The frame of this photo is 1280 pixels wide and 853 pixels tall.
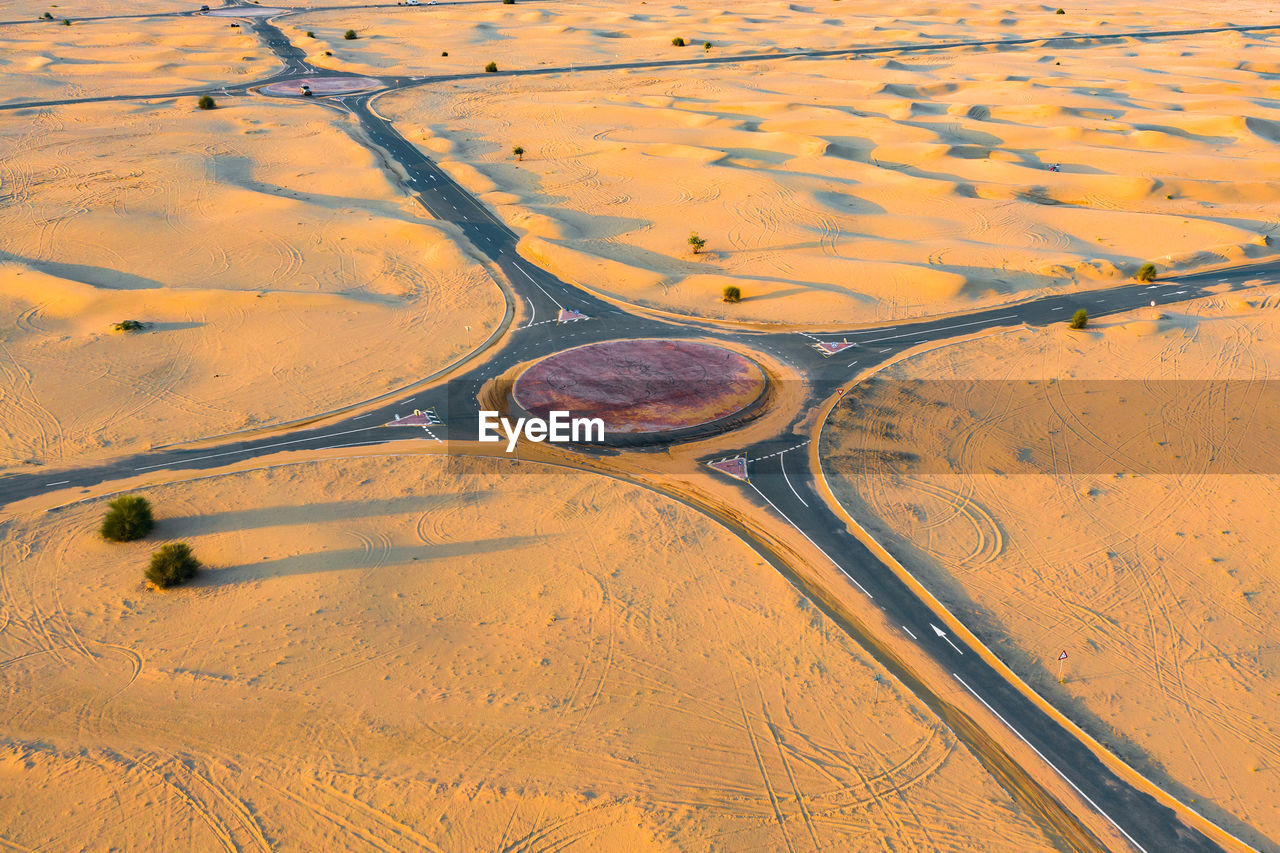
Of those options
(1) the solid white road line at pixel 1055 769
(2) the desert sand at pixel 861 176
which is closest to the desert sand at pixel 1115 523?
(1) the solid white road line at pixel 1055 769

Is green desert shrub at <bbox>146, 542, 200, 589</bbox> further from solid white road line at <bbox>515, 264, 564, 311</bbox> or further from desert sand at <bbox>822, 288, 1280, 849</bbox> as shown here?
solid white road line at <bbox>515, 264, 564, 311</bbox>

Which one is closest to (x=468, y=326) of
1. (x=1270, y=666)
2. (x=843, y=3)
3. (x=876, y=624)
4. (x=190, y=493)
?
(x=190, y=493)

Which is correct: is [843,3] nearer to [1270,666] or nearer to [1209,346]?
[1209,346]

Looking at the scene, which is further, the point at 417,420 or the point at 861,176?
the point at 861,176

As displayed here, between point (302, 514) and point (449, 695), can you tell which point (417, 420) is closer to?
point (302, 514)

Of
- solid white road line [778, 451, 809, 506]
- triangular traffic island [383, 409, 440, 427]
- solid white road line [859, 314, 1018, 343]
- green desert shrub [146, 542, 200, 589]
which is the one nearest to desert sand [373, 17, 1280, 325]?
solid white road line [859, 314, 1018, 343]

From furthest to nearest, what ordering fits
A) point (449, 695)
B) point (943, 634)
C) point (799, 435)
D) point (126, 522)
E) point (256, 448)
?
point (799, 435) → point (256, 448) → point (126, 522) → point (943, 634) → point (449, 695)

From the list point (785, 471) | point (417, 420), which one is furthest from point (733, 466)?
point (417, 420)

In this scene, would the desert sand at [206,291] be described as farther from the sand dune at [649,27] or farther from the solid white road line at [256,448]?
the sand dune at [649,27]
